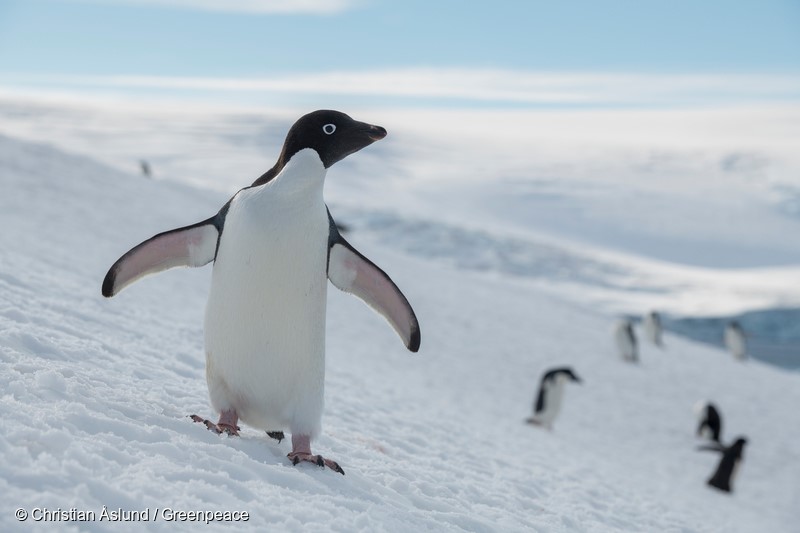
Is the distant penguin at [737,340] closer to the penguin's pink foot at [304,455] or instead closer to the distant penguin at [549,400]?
the distant penguin at [549,400]

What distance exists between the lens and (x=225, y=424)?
2.89m

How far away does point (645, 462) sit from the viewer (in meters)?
8.88

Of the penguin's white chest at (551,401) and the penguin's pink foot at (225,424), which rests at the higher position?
the penguin's white chest at (551,401)

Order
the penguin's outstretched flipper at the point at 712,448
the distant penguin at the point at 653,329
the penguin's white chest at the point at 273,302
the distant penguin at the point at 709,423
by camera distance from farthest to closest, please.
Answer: the distant penguin at the point at 653,329 < the distant penguin at the point at 709,423 < the penguin's outstretched flipper at the point at 712,448 < the penguin's white chest at the point at 273,302

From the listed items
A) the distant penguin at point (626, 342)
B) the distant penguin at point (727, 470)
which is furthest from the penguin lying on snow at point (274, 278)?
the distant penguin at point (626, 342)

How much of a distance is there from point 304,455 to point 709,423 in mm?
8360

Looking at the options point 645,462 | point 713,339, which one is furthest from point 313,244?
point 713,339

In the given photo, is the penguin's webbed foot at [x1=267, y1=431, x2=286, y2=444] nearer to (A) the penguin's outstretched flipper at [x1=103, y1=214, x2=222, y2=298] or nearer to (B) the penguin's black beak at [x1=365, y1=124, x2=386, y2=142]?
(A) the penguin's outstretched flipper at [x1=103, y1=214, x2=222, y2=298]

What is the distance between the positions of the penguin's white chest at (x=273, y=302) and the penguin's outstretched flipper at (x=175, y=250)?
0.24ft

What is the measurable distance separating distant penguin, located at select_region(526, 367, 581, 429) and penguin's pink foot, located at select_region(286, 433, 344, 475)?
6.36 meters

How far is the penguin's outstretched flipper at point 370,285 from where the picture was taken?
9.81 ft

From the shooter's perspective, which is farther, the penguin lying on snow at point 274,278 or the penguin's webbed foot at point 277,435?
the penguin's webbed foot at point 277,435

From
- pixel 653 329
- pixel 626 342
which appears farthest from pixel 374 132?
pixel 653 329

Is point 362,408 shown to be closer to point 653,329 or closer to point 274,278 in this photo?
point 274,278
